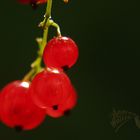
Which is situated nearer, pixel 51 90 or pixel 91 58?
pixel 51 90

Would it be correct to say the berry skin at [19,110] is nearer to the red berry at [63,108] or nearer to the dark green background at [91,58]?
the red berry at [63,108]

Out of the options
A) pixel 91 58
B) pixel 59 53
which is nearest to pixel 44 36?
pixel 59 53

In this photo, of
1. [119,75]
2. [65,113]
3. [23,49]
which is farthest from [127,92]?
[23,49]

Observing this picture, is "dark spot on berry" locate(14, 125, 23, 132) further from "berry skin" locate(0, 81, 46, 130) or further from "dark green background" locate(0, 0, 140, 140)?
"dark green background" locate(0, 0, 140, 140)

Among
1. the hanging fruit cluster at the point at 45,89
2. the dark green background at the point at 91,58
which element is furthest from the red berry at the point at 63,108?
the dark green background at the point at 91,58

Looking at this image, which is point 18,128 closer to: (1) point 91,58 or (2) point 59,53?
(2) point 59,53

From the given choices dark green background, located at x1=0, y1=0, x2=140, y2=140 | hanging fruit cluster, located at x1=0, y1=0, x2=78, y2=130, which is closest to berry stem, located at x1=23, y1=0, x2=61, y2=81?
hanging fruit cluster, located at x1=0, y1=0, x2=78, y2=130

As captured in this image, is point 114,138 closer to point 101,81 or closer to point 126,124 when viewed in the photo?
point 126,124
